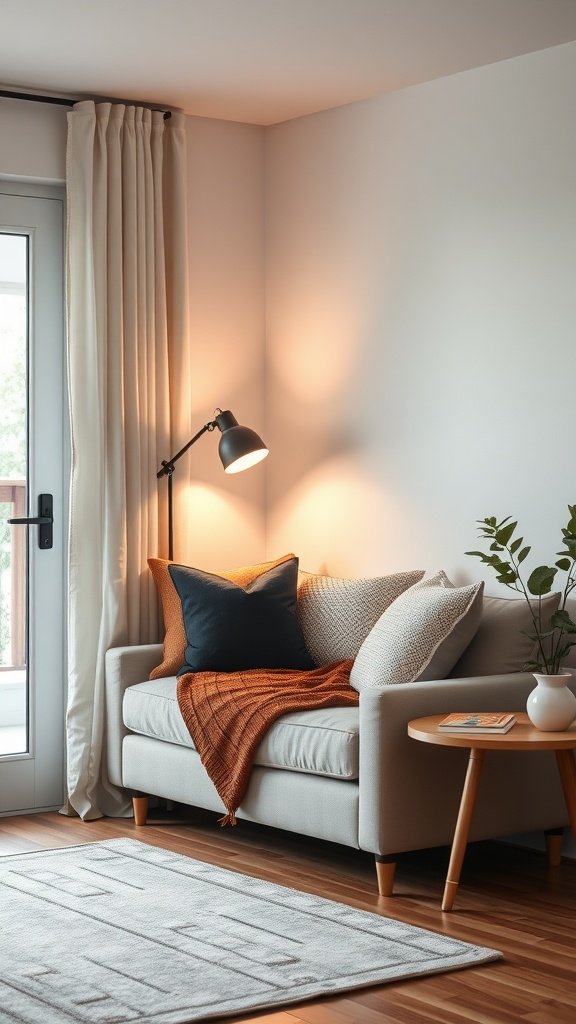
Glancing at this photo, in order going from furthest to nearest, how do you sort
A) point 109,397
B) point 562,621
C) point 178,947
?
1. point 109,397
2. point 562,621
3. point 178,947

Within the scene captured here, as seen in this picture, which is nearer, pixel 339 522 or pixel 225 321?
pixel 339 522

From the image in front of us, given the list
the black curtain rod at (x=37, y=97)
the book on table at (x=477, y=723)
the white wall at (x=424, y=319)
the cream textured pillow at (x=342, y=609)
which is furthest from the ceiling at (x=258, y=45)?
the book on table at (x=477, y=723)

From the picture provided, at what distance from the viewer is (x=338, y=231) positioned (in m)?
5.18

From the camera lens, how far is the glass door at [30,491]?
4.99 m

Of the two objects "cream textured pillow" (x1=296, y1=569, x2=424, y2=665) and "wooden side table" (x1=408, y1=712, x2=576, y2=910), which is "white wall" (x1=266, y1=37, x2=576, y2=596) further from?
"wooden side table" (x1=408, y1=712, x2=576, y2=910)

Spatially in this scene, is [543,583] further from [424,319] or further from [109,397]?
[109,397]

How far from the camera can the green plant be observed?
3809mm

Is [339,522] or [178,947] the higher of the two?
[339,522]

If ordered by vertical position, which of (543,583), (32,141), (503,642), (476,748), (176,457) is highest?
(32,141)

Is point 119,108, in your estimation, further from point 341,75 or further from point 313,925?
point 313,925

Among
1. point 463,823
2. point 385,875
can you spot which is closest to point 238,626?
point 385,875

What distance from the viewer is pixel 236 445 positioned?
4.88m

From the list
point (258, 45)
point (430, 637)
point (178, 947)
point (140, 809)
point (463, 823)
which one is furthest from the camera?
point (140, 809)

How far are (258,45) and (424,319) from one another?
111cm
